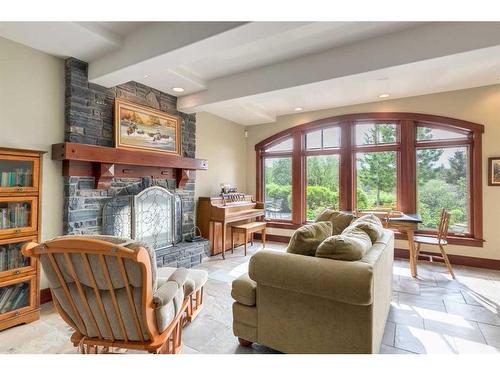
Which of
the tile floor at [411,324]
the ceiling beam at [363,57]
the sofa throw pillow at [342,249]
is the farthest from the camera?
the ceiling beam at [363,57]

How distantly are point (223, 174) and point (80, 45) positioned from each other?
3.29 metres

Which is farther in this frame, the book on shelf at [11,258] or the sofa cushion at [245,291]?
the book on shelf at [11,258]

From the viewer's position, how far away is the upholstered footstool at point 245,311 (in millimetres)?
1936

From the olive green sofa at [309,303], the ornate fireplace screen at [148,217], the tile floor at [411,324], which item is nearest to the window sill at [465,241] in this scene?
the tile floor at [411,324]

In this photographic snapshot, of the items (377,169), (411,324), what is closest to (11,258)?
(411,324)

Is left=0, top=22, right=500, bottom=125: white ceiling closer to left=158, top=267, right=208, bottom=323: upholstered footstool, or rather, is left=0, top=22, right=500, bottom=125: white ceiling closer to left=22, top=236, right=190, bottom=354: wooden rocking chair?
left=22, top=236, right=190, bottom=354: wooden rocking chair

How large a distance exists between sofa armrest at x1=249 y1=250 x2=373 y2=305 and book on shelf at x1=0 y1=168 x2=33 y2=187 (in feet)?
7.43

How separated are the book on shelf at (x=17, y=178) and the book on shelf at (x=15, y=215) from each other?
0.60 feet

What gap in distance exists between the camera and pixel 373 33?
2656 mm

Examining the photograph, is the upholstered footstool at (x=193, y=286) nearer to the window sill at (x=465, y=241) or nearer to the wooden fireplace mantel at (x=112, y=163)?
the wooden fireplace mantel at (x=112, y=163)

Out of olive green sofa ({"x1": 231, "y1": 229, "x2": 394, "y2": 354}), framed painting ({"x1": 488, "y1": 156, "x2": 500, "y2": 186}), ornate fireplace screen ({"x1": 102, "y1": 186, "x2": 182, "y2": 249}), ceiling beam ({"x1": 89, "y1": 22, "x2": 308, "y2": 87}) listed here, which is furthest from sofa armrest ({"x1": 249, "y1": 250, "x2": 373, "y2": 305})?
framed painting ({"x1": 488, "y1": 156, "x2": 500, "y2": 186})

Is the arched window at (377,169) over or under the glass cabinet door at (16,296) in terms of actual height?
over

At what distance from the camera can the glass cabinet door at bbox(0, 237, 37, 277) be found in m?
2.28
